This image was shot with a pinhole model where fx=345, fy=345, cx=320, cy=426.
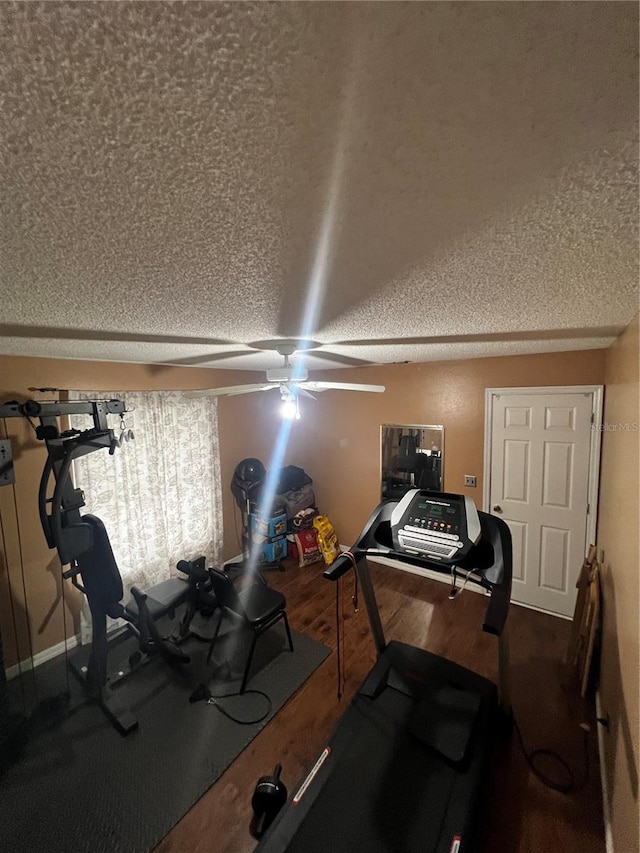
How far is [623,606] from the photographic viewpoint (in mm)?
1570

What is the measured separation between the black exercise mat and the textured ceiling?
2468mm

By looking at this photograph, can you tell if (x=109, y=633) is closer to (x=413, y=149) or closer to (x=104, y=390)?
(x=104, y=390)

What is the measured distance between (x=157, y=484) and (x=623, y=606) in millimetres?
3435

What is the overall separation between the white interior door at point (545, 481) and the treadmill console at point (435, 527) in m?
1.48

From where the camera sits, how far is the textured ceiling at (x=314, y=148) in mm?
363

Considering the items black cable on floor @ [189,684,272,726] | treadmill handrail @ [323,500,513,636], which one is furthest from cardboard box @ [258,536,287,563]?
treadmill handrail @ [323,500,513,636]

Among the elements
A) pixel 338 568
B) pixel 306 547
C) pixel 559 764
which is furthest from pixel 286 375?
pixel 559 764

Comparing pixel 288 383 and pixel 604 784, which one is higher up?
pixel 288 383

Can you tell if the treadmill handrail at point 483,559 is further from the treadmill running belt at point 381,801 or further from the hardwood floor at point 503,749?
the hardwood floor at point 503,749

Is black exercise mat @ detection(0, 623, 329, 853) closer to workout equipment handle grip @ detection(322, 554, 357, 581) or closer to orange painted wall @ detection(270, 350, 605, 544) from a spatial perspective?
workout equipment handle grip @ detection(322, 554, 357, 581)

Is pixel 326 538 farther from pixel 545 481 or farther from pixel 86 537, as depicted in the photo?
pixel 86 537

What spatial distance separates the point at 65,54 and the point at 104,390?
2.98 meters

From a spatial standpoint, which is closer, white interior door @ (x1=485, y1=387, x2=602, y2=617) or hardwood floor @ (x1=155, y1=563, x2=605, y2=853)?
hardwood floor @ (x1=155, y1=563, x2=605, y2=853)

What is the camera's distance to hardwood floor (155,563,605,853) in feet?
5.48
